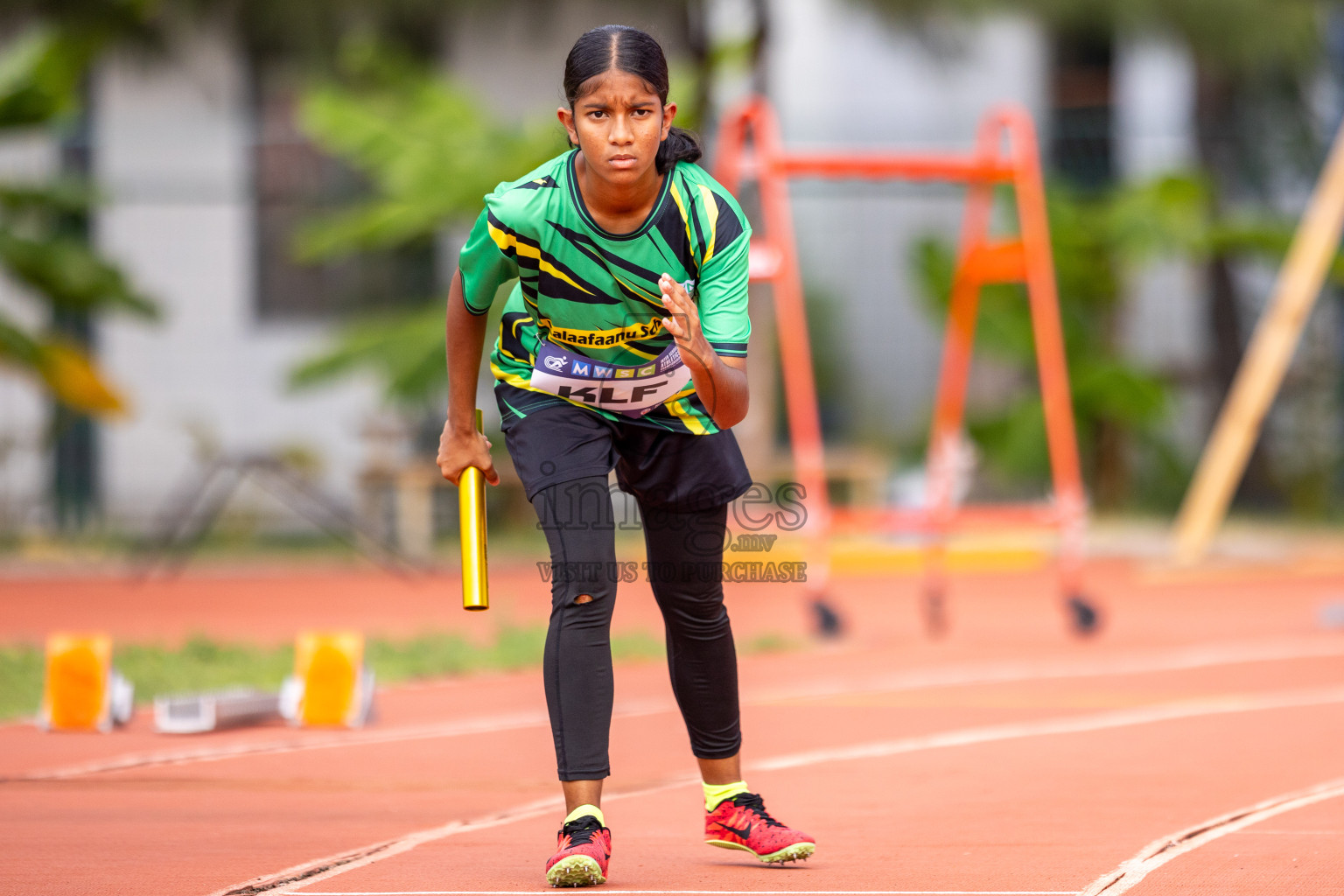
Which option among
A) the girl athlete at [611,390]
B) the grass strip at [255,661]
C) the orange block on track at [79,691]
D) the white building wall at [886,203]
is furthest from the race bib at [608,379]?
the white building wall at [886,203]

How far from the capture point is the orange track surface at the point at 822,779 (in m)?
3.34

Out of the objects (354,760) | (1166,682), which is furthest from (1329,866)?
(1166,682)

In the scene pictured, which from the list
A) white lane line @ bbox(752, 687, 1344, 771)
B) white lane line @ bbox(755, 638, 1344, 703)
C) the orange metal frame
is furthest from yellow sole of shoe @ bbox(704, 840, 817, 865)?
the orange metal frame

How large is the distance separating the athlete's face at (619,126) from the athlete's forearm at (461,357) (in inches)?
17.0

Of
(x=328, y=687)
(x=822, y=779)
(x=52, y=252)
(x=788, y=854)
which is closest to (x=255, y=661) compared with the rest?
(x=328, y=687)

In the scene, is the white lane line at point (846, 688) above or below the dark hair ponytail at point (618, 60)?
below

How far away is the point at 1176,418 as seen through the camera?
16.0m

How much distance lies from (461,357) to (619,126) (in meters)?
0.61

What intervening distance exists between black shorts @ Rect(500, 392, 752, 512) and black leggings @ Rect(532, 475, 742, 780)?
3cm

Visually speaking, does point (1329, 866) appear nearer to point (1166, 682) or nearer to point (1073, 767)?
point (1073, 767)

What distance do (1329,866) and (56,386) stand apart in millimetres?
11103

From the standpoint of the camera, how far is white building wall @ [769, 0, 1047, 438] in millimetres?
15453

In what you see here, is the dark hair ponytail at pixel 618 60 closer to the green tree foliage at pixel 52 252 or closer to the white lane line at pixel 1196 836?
the white lane line at pixel 1196 836

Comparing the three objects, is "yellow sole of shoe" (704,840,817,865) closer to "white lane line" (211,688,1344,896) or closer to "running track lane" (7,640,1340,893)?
"running track lane" (7,640,1340,893)
